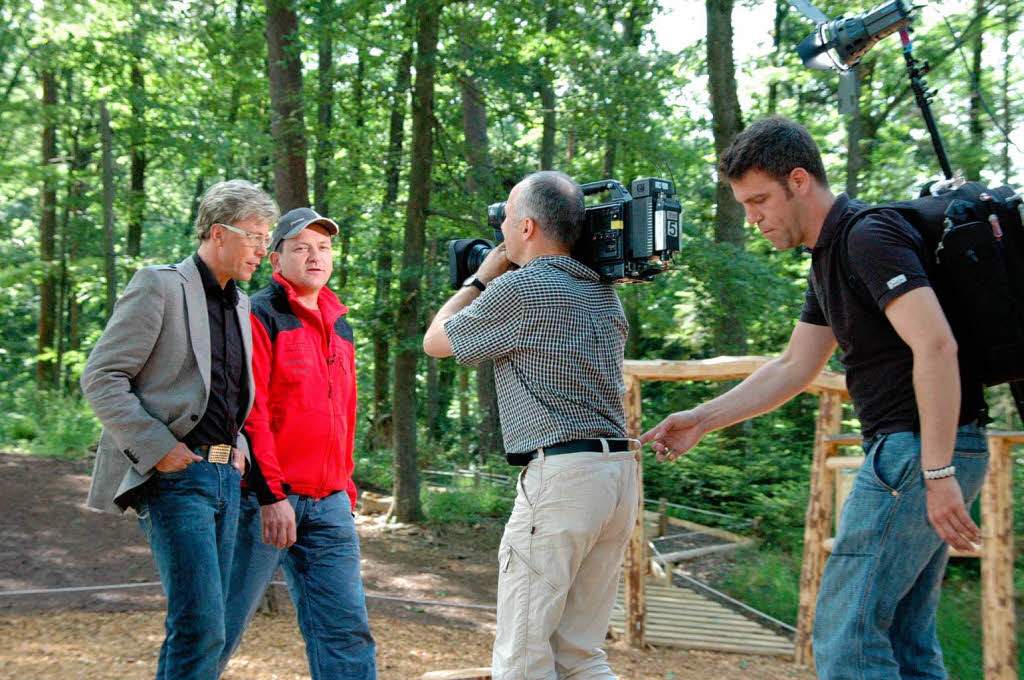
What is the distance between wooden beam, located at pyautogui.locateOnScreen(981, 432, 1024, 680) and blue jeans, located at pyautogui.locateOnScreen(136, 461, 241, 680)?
3.76 meters

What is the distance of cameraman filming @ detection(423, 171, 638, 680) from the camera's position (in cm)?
273

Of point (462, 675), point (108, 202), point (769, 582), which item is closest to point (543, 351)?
point (462, 675)

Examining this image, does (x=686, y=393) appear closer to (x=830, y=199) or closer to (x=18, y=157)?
(x=830, y=199)

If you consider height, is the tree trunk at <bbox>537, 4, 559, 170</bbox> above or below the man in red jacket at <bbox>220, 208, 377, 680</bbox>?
above

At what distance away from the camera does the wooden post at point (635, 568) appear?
252 inches

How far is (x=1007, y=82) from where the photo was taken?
16.0 metres

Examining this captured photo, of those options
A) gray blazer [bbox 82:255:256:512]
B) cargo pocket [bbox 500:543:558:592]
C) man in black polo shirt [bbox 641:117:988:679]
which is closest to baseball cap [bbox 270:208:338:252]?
gray blazer [bbox 82:255:256:512]

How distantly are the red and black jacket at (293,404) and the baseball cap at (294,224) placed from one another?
0.52 ft

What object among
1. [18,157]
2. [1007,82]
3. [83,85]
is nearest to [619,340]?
[1007,82]

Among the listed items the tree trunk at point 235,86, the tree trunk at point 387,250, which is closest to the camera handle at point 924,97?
the tree trunk at point 387,250

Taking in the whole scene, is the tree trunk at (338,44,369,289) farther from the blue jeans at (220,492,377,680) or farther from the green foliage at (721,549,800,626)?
the blue jeans at (220,492,377,680)

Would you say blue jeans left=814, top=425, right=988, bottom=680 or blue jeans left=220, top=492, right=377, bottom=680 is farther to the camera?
blue jeans left=220, top=492, right=377, bottom=680

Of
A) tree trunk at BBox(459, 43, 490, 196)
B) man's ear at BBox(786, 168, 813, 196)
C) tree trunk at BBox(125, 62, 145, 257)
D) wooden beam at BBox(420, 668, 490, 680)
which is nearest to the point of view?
man's ear at BBox(786, 168, 813, 196)

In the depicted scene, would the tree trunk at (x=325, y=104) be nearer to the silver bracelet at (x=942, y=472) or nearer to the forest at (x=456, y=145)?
the forest at (x=456, y=145)
